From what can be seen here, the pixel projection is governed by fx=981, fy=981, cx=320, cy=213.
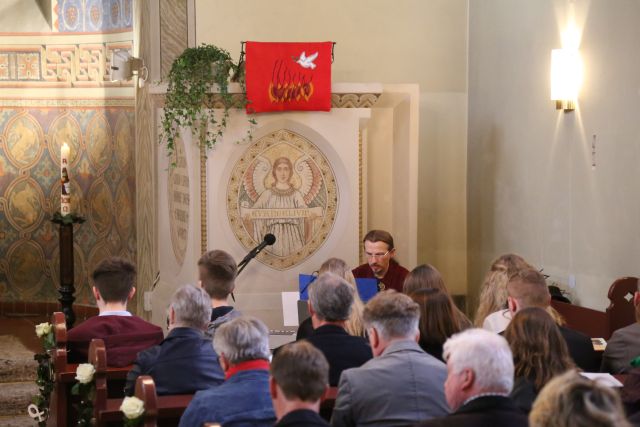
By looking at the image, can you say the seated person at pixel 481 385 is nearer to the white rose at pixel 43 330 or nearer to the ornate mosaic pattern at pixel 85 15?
the white rose at pixel 43 330

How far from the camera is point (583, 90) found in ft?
20.6

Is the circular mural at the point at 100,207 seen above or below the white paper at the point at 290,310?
above

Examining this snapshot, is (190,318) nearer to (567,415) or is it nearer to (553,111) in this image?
(567,415)

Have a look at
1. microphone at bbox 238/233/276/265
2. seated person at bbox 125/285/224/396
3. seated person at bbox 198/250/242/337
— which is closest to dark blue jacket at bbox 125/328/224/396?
seated person at bbox 125/285/224/396

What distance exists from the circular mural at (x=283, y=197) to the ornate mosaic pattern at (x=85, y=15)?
2799mm

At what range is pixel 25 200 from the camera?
941cm

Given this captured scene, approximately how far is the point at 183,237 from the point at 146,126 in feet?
5.19

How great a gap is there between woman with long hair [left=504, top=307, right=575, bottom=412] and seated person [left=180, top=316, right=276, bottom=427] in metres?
0.81

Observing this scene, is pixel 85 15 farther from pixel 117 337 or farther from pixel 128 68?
pixel 117 337

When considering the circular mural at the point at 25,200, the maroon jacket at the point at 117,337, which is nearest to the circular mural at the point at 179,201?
the circular mural at the point at 25,200

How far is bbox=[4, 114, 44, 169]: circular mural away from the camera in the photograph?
9.33m

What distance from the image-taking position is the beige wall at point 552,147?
5.72 meters

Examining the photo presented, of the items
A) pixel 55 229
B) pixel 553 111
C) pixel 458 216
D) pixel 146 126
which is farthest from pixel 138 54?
pixel 553 111

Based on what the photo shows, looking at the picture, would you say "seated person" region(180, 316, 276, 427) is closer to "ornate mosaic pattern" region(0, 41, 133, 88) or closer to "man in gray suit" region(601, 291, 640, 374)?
"man in gray suit" region(601, 291, 640, 374)
